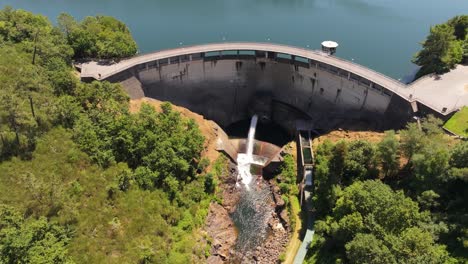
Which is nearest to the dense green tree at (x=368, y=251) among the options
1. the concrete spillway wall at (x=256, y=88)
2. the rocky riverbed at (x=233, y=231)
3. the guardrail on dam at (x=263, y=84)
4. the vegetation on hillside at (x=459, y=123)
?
the rocky riverbed at (x=233, y=231)

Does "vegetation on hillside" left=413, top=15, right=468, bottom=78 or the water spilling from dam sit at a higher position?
"vegetation on hillside" left=413, top=15, right=468, bottom=78

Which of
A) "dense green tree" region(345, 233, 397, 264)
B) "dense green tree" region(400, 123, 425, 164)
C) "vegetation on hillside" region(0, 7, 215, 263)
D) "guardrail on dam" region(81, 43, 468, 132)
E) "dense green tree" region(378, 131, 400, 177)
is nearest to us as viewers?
"dense green tree" region(345, 233, 397, 264)

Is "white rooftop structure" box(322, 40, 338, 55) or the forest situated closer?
the forest

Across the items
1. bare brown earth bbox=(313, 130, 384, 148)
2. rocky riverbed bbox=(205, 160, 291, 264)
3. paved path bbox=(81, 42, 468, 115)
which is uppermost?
paved path bbox=(81, 42, 468, 115)

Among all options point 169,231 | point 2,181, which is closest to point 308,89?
point 169,231

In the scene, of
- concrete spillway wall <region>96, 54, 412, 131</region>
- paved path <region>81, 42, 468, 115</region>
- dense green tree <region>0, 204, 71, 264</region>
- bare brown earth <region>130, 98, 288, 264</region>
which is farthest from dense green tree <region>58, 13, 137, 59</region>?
dense green tree <region>0, 204, 71, 264</region>

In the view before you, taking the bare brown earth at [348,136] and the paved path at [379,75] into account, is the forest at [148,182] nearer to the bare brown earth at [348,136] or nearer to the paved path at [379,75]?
the paved path at [379,75]

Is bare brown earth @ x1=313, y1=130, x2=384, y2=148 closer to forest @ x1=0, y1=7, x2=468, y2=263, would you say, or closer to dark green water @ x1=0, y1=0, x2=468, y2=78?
forest @ x1=0, y1=7, x2=468, y2=263
